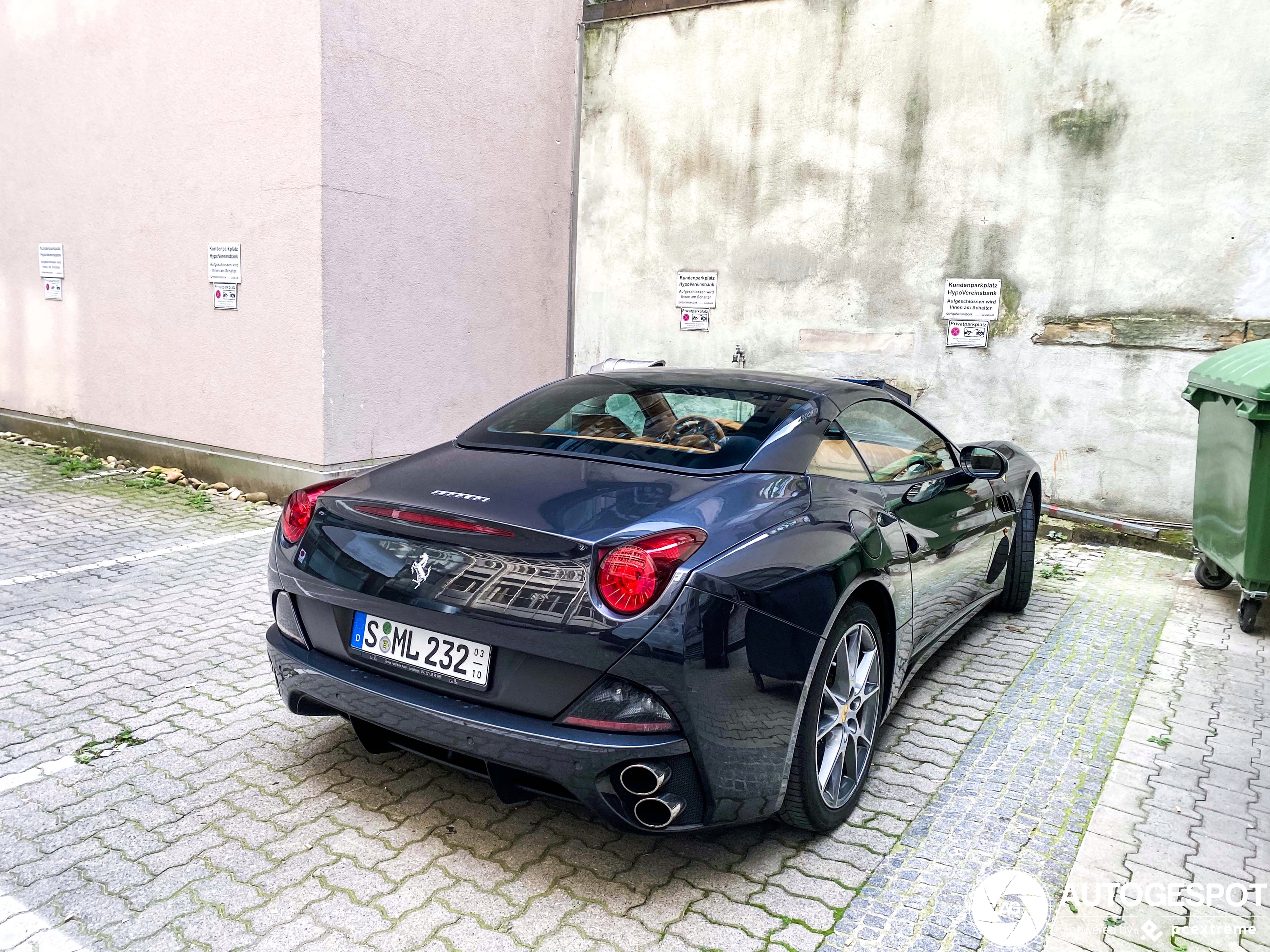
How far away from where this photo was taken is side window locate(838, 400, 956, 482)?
3.49 meters

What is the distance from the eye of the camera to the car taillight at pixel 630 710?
2.34 metres

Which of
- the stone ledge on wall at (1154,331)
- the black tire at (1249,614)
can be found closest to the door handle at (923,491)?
Answer: the black tire at (1249,614)

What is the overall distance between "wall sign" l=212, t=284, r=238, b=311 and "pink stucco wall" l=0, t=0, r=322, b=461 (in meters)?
0.07

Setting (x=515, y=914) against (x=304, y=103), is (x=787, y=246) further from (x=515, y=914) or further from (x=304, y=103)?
(x=515, y=914)

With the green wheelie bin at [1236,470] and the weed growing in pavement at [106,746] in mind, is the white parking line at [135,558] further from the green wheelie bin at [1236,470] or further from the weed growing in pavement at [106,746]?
the green wheelie bin at [1236,470]

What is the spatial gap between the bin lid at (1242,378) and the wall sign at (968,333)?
2035 millimetres

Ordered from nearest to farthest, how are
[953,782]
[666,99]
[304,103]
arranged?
1. [953,782]
2. [304,103]
3. [666,99]

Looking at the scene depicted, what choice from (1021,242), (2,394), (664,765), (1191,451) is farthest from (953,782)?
(2,394)

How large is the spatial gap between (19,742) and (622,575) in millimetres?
2477

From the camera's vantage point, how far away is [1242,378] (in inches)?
205

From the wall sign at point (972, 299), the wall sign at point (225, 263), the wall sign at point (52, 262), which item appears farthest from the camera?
the wall sign at point (52, 262)

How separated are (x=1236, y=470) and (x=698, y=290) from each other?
5.17 metres

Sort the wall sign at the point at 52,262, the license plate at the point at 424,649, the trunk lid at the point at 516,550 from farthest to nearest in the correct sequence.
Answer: the wall sign at the point at 52,262 → the license plate at the point at 424,649 → the trunk lid at the point at 516,550

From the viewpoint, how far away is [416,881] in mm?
2576
